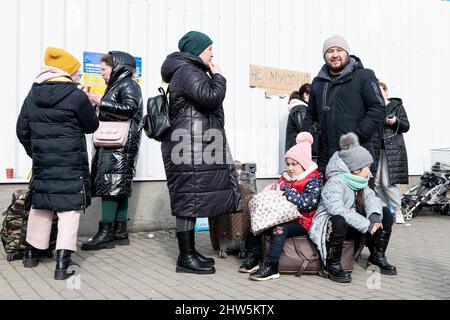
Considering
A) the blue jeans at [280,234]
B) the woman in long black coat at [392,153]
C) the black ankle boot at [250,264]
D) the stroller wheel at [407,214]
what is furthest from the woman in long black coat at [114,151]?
the stroller wheel at [407,214]

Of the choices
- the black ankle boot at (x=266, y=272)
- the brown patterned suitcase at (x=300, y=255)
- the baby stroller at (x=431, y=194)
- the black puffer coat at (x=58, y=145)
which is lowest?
the black ankle boot at (x=266, y=272)

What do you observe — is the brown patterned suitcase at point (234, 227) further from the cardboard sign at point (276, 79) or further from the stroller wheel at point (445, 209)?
the stroller wheel at point (445, 209)

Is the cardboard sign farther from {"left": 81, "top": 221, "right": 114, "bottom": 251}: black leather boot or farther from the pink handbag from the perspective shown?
{"left": 81, "top": 221, "right": 114, "bottom": 251}: black leather boot

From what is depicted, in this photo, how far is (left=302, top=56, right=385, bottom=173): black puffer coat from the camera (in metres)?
4.62

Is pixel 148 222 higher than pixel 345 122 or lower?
lower

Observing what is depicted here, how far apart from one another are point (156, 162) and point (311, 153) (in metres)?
2.87

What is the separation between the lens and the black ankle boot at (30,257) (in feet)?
15.5

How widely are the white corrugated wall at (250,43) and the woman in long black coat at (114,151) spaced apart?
97 centimetres

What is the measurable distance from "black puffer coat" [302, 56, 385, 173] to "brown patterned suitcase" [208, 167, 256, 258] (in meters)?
0.89

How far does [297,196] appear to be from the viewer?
4543 mm

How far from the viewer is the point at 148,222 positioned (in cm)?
687

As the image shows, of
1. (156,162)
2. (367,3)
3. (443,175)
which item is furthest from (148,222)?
(367,3)
